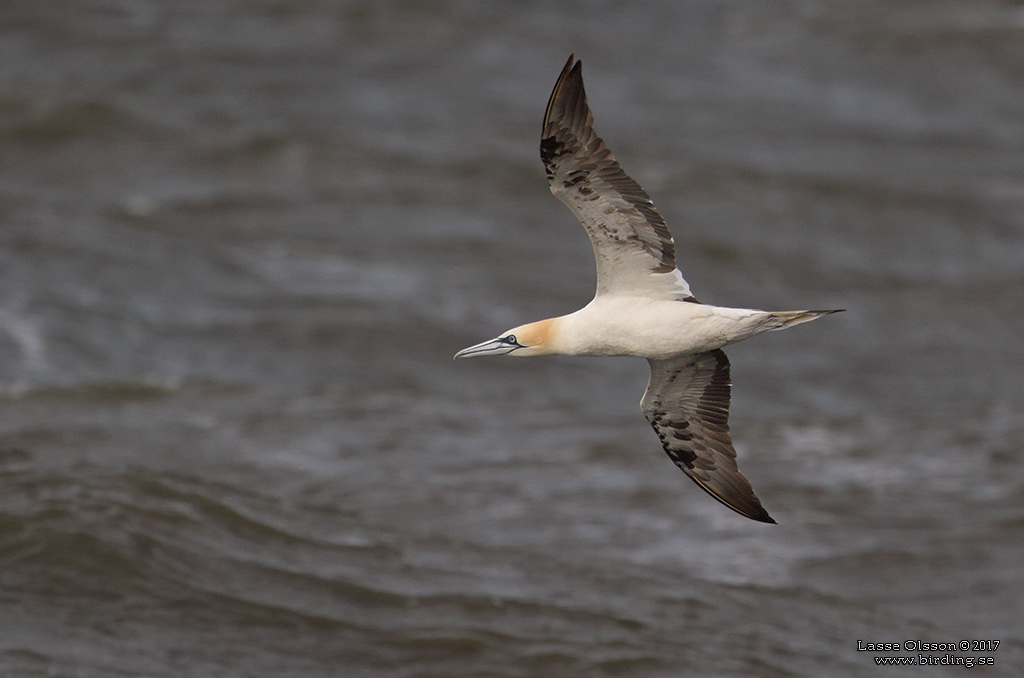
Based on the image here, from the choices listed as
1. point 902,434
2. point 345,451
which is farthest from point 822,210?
point 345,451

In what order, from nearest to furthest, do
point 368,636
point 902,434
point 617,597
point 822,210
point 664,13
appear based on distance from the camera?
point 368,636, point 617,597, point 902,434, point 822,210, point 664,13

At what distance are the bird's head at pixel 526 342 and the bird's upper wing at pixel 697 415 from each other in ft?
3.14

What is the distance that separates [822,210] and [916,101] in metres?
6.94

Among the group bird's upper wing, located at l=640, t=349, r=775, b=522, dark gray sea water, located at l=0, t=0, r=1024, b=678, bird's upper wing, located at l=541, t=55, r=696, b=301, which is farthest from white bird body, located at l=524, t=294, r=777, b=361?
dark gray sea water, located at l=0, t=0, r=1024, b=678

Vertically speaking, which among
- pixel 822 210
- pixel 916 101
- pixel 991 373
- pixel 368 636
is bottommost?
pixel 368 636

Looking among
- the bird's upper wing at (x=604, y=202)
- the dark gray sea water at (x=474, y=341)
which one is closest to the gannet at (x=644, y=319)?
the bird's upper wing at (x=604, y=202)

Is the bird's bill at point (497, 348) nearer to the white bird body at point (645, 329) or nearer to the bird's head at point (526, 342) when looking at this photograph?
the bird's head at point (526, 342)

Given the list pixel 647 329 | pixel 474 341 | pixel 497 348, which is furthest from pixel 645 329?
pixel 474 341

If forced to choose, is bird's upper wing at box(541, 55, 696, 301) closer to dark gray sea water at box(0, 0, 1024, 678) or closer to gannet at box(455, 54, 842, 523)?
gannet at box(455, 54, 842, 523)

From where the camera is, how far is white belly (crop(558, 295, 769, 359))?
929cm

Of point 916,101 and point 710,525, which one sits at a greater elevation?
point 916,101

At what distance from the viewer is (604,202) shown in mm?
9086

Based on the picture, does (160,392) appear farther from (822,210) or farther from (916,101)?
(916,101)

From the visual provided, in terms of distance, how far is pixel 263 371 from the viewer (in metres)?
19.4
